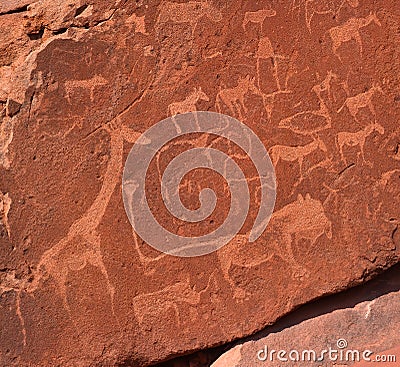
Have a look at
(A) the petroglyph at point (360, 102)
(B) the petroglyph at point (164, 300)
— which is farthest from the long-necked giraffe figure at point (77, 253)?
(A) the petroglyph at point (360, 102)

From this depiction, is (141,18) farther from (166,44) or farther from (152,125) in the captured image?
(152,125)

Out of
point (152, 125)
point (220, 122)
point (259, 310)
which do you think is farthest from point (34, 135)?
point (259, 310)

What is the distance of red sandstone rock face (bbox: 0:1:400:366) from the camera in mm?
2742

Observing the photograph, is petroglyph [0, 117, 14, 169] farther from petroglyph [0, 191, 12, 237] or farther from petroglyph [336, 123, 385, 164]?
petroglyph [336, 123, 385, 164]

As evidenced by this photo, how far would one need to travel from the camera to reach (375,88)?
2.78m

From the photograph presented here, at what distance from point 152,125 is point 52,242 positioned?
1.85 feet

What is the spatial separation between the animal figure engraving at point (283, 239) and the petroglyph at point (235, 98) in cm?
39

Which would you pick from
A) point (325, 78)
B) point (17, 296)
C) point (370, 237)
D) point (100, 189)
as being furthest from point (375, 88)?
point (17, 296)

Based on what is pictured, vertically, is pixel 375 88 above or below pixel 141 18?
below

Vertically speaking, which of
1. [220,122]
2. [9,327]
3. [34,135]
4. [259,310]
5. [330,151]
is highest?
[34,135]

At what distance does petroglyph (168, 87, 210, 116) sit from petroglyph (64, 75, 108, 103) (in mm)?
265

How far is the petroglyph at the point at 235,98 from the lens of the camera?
277cm

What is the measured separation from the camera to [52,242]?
108 inches

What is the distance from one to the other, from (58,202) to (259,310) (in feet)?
2.75
